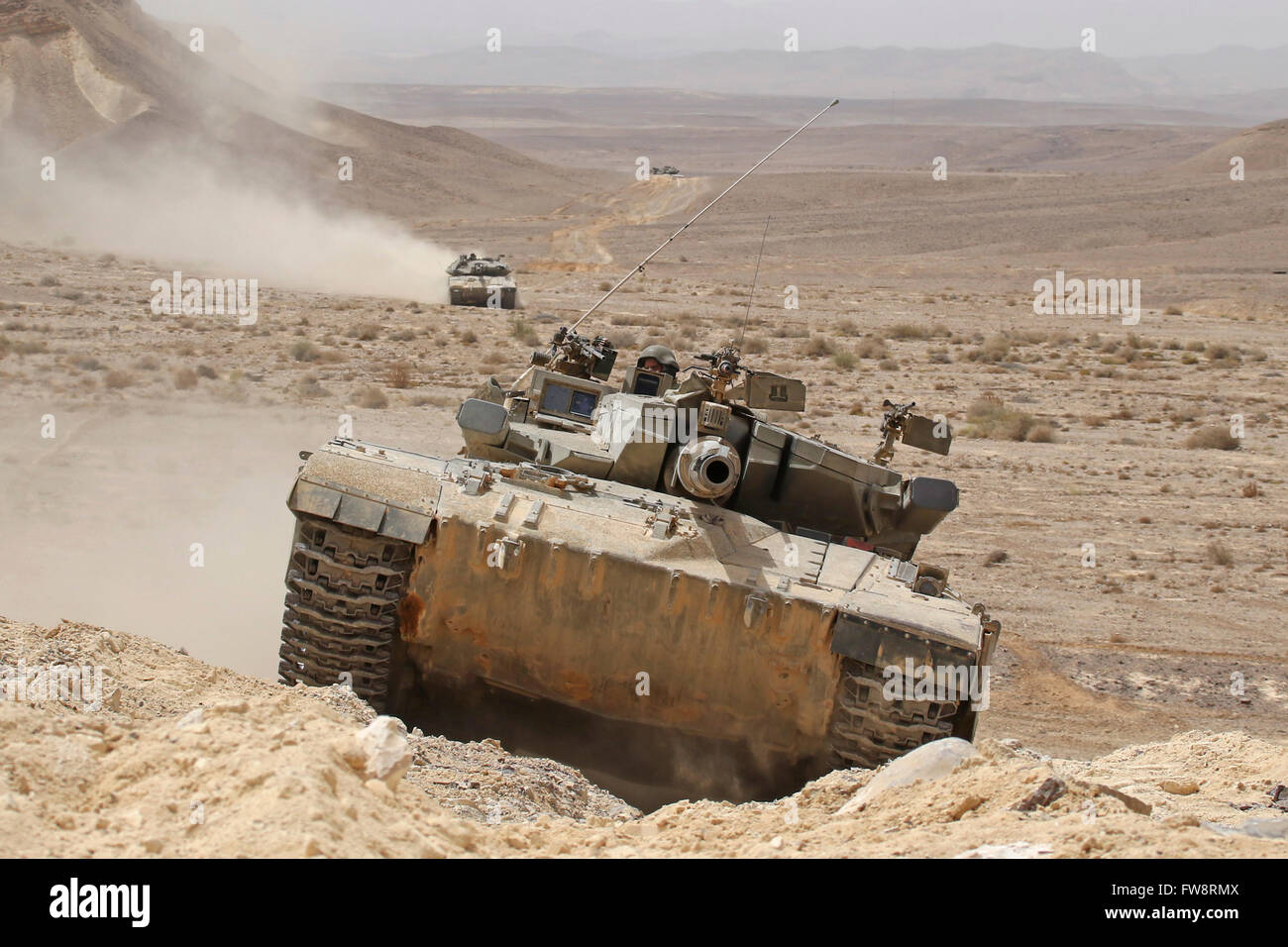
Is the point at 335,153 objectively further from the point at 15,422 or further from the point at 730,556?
the point at 730,556

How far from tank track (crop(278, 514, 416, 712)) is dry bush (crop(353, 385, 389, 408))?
1434cm

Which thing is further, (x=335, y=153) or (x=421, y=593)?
(x=335, y=153)

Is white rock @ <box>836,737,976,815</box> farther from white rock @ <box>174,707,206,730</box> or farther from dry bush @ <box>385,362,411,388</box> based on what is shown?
dry bush @ <box>385,362,411,388</box>

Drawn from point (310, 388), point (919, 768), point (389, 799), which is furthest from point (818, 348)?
point (389, 799)

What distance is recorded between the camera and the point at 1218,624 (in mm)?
15516

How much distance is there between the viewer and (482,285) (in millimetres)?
38281

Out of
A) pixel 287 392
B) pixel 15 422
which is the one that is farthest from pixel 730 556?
pixel 287 392

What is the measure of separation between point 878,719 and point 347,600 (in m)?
3.29

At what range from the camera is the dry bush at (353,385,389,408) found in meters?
23.5

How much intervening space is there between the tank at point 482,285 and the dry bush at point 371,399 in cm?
1413

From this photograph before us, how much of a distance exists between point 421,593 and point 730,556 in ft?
6.33

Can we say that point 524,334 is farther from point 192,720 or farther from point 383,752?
point 383,752

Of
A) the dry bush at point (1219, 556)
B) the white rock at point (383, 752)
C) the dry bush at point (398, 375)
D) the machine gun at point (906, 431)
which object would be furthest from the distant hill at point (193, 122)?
the white rock at point (383, 752)

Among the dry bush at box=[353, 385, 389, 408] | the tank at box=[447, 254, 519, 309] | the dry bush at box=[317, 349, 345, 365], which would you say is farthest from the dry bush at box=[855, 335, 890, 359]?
the dry bush at box=[353, 385, 389, 408]
